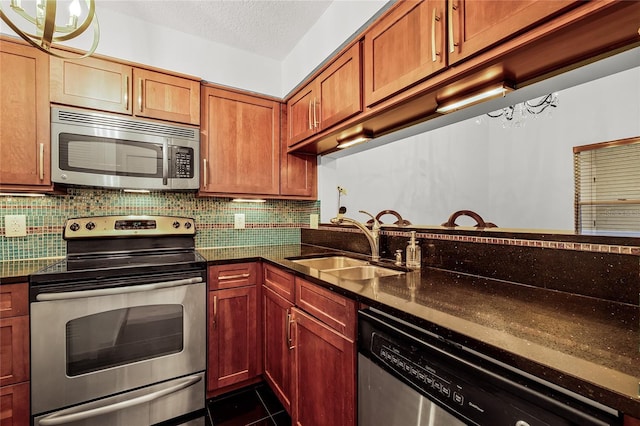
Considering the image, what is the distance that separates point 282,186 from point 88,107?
1.36 m

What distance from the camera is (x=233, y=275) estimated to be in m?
1.90

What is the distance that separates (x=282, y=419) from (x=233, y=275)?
912 mm

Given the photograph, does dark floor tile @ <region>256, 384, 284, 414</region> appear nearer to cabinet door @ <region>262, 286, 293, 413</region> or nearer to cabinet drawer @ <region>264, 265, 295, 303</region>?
cabinet door @ <region>262, 286, 293, 413</region>

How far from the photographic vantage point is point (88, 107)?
69.6 inches

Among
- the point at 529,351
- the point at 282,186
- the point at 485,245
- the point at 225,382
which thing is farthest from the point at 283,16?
the point at 225,382

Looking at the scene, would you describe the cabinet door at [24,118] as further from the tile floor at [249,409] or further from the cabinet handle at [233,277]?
the tile floor at [249,409]

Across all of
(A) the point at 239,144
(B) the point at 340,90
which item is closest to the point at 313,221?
(A) the point at 239,144

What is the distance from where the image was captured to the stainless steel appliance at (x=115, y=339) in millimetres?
1411

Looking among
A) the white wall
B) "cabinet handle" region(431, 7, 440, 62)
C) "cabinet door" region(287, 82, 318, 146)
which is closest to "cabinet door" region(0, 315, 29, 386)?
"cabinet door" region(287, 82, 318, 146)

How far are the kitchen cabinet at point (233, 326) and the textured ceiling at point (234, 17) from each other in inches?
69.5

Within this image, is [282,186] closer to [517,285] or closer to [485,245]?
[485,245]

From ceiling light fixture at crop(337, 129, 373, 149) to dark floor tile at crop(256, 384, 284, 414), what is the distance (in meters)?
1.80

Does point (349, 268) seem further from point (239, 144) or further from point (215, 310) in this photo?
point (239, 144)

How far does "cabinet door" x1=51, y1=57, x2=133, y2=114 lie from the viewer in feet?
5.58
